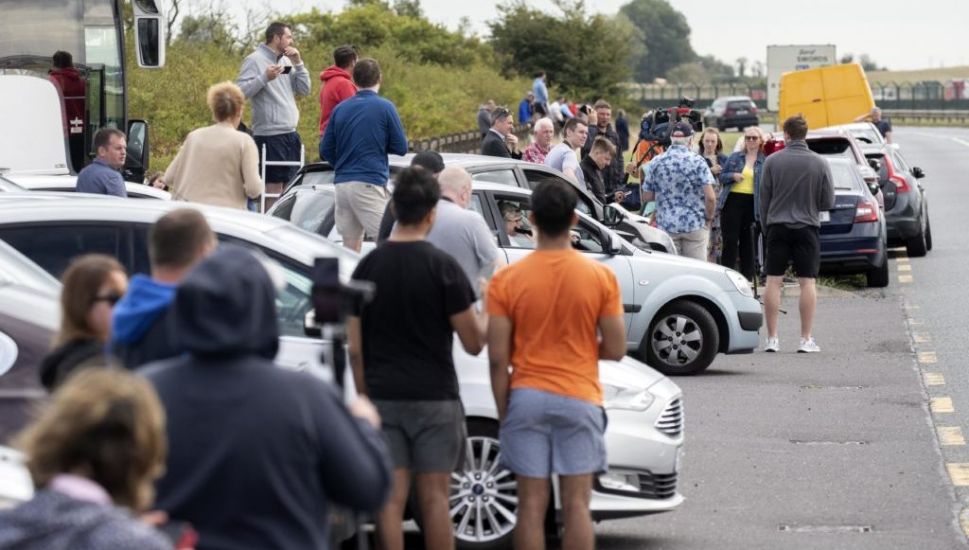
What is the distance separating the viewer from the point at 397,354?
704cm

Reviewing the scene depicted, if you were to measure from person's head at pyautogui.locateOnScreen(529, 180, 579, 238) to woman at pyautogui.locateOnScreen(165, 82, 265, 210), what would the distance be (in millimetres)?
5089

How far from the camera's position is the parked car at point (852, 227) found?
66.9 ft

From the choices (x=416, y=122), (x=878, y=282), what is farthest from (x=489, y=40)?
(x=878, y=282)

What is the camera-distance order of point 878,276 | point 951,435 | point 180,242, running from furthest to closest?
point 878,276, point 951,435, point 180,242

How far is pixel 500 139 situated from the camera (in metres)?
19.5

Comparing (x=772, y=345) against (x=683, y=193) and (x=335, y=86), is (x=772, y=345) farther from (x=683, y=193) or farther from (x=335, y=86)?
(x=335, y=86)

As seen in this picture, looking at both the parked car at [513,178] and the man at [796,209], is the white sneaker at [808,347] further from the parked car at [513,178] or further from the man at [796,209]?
the parked car at [513,178]

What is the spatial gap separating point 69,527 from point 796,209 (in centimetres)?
1260

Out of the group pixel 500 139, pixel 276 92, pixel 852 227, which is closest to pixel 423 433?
pixel 276 92

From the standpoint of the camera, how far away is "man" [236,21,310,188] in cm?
1525

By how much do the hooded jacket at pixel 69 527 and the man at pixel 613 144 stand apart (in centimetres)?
1643

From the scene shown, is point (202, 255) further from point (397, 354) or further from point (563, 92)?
point (563, 92)

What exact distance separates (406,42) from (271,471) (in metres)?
61.3

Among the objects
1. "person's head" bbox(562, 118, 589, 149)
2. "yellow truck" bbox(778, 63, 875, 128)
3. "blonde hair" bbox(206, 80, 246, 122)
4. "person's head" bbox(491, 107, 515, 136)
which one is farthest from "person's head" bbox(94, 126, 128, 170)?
"yellow truck" bbox(778, 63, 875, 128)
